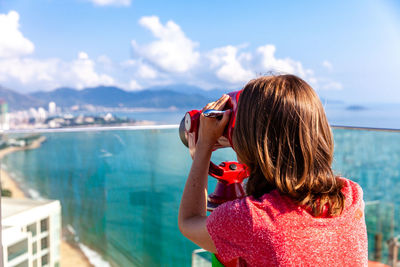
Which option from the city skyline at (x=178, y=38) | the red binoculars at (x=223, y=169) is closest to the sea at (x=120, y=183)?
the red binoculars at (x=223, y=169)

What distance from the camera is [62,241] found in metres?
1.59

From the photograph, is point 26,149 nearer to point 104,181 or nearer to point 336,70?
point 104,181

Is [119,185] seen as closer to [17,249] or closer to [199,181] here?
[17,249]

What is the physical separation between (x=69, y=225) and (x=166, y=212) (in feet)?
1.55

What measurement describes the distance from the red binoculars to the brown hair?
0.21 feet

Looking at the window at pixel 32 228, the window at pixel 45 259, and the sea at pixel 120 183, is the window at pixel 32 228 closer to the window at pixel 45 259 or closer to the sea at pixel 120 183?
the window at pixel 45 259

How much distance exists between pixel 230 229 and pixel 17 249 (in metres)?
0.99

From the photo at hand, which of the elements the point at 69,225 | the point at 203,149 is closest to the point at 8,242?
the point at 69,225

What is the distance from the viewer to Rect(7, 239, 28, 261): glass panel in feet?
3.93

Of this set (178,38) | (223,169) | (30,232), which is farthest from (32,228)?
(178,38)

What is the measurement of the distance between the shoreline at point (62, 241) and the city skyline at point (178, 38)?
4705 centimetres

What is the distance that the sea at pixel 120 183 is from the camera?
5.56 ft

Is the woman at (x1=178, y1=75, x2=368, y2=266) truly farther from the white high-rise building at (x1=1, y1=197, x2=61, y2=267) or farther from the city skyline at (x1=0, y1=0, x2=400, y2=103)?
the city skyline at (x1=0, y1=0, x2=400, y2=103)

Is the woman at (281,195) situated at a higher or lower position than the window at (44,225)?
higher
